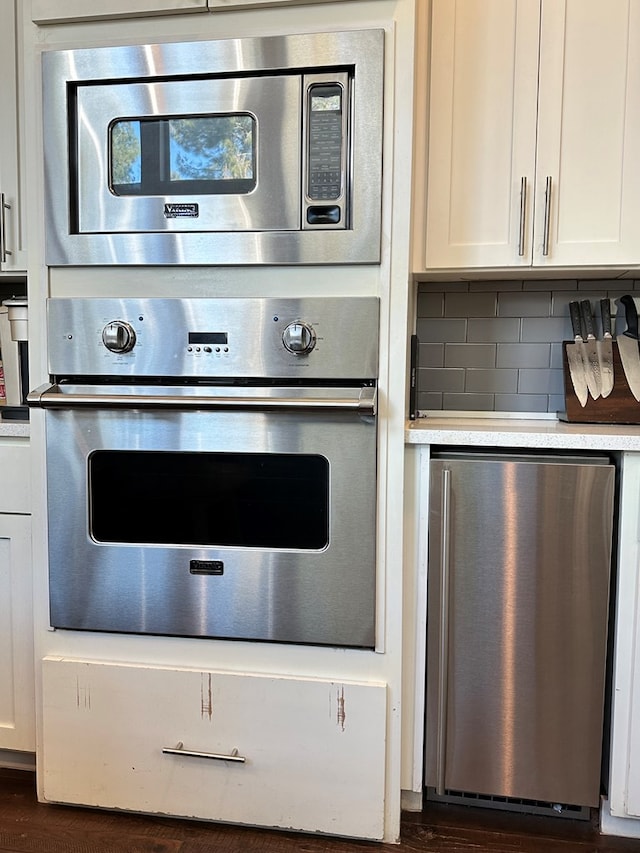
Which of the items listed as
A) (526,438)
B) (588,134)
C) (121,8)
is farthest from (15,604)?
(588,134)

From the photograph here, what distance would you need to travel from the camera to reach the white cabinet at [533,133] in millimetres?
1541

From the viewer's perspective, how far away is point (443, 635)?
144 centimetres

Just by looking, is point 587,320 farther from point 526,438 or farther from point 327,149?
point 327,149

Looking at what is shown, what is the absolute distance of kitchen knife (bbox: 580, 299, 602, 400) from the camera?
172cm

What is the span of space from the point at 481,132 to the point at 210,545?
1253mm

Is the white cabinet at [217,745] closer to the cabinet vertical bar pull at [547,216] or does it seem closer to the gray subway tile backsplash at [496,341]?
the gray subway tile backsplash at [496,341]

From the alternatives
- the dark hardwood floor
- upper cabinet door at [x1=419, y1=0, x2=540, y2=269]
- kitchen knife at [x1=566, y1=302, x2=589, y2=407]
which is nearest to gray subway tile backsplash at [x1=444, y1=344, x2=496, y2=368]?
kitchen knife at [x1=566, y1=302, x2=589, y2=407]

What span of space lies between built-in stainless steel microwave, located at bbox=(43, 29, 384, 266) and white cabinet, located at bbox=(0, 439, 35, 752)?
0.53 metres

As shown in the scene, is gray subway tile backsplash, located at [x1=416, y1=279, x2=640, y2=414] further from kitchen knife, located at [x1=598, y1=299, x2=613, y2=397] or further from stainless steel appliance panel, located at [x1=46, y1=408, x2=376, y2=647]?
stainless steel appliance panel, located at [x1=46, y1=408, x2=376, y2=647]

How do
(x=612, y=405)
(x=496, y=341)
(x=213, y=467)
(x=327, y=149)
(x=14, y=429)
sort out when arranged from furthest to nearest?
1. (x=496, y=341)
2. (x=612, y=405)
3. (x=14, y=429)
4. (x=213, y=467)
5. (x=327, y=149)

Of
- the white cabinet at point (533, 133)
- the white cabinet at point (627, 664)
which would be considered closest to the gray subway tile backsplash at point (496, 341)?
Answer: the white cabinet at point (533, 133)

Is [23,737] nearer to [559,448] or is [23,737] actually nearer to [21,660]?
[21,660]

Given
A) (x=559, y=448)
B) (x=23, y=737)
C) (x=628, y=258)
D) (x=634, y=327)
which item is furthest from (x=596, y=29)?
(x=23, y=737)

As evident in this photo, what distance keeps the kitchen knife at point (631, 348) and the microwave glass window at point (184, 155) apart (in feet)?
3.63
